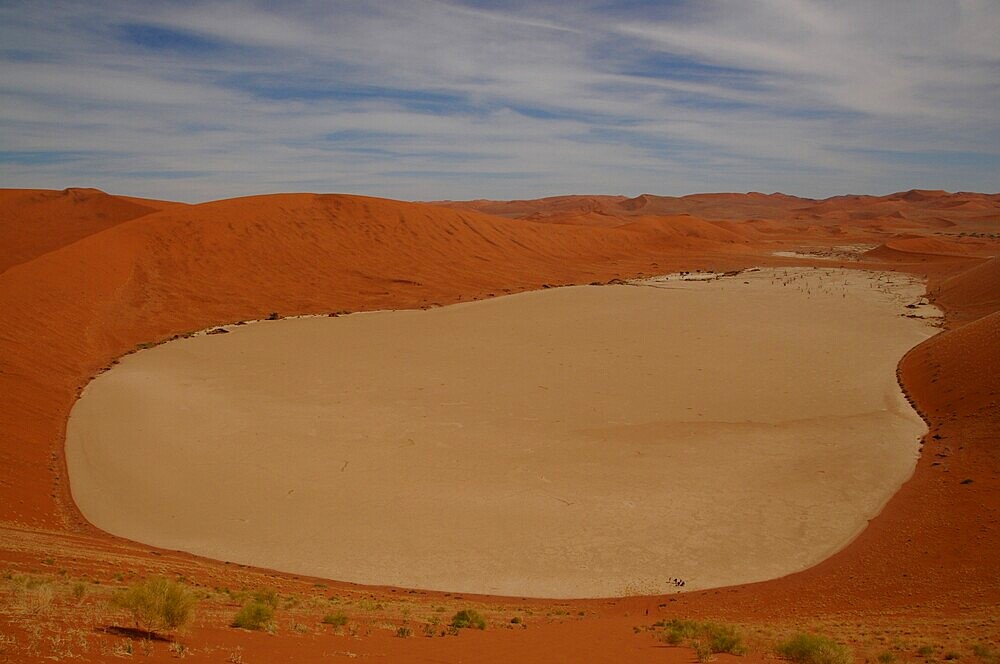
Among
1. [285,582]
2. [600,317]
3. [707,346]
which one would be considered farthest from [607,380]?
[285,582]

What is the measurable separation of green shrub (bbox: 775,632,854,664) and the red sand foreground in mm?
320

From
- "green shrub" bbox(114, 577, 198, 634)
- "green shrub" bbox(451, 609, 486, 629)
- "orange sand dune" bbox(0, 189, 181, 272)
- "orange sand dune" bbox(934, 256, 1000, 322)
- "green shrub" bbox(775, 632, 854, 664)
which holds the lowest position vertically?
"green shrub" bbox(451, 609, 486, 629)

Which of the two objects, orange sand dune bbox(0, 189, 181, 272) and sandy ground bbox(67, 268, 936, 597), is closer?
sandy ground bbox(67, 268, 936, 597)

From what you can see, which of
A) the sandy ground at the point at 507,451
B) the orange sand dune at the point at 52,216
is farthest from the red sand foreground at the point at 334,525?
the sandy ground at the point at 507,451

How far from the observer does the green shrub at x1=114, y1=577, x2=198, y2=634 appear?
486 centimetres

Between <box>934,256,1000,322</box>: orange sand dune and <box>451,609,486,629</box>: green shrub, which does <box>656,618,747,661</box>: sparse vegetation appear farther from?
<box>934,256,1000,322</box>: orange sand dune

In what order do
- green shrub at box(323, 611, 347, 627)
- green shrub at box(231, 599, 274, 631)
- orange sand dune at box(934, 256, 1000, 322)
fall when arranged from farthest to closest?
orange sand dune at box(934, 256, 1000, 322), green shrub at box(323, 611, 347, 627), green shrub at box(231, 599, 274, 631)

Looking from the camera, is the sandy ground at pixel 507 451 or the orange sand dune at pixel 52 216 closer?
the sandy ground at pixel 507 451

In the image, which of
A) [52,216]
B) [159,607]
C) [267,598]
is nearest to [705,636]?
[267,598]

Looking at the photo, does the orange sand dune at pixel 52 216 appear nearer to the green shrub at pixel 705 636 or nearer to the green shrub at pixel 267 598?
the green shrub at pixel 267 598

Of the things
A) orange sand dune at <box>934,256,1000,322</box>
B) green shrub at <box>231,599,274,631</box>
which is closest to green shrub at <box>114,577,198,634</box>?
green shrub at <box>231,599,274,631</box>

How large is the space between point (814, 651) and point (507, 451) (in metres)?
7.75

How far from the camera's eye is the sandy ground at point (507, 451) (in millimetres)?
9422

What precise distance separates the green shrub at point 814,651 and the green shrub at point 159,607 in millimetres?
4890
